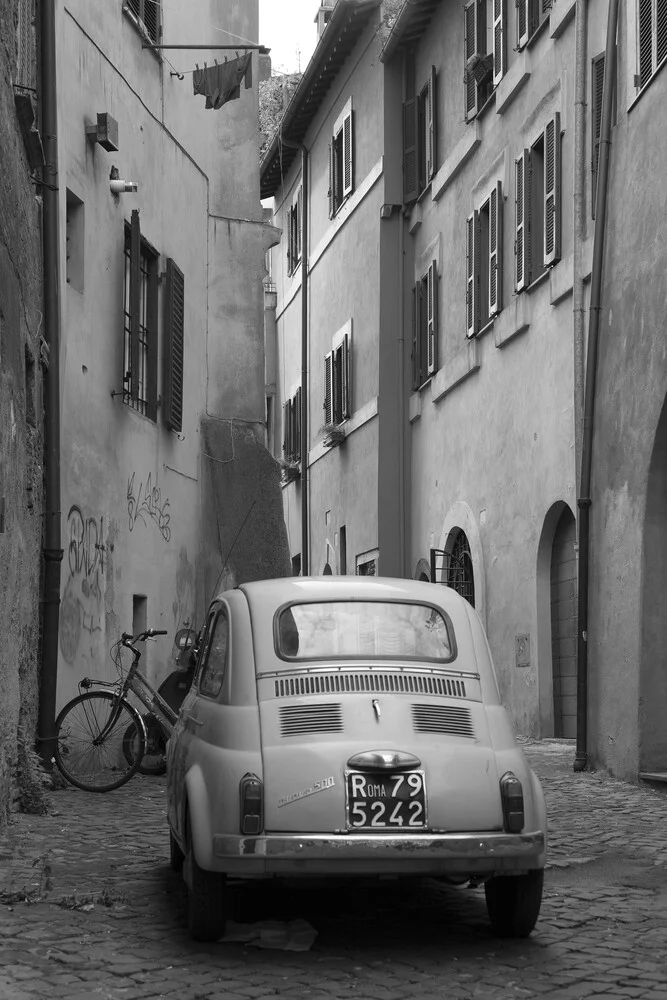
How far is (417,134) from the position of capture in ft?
72.8

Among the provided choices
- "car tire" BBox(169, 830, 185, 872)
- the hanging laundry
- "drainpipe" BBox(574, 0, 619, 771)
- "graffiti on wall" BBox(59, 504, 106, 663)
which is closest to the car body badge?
"car tire" BBox(169, 830, 185, 872)

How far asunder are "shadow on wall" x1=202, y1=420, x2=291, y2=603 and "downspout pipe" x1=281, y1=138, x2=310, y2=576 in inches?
415

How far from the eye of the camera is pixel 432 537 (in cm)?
2108

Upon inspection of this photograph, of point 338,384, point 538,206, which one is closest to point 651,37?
point 538,206

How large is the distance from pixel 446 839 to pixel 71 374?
7605 millimetres

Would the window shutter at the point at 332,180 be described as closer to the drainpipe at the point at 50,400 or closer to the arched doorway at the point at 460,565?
the arched doorway at the point at 460,565

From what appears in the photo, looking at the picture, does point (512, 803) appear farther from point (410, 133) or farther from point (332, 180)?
point (332, 180)

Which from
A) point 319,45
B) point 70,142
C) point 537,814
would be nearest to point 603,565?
point 70,142

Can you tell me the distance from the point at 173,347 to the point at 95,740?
540cm

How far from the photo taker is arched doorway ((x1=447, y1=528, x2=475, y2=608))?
19.2m

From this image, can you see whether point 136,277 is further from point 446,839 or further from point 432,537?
point 446,839

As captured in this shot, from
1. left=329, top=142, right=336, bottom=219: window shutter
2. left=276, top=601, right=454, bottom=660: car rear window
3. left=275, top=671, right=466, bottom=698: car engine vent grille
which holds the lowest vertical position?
left=275, top=671, right=466, bottom=698: car engine vent grille

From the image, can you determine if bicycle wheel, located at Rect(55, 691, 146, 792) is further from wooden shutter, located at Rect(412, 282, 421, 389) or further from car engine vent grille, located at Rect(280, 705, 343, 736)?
wooden shutter, located at Rect(412, 282, 421, 389)

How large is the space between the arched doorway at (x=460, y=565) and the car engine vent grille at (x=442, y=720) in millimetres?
12753
